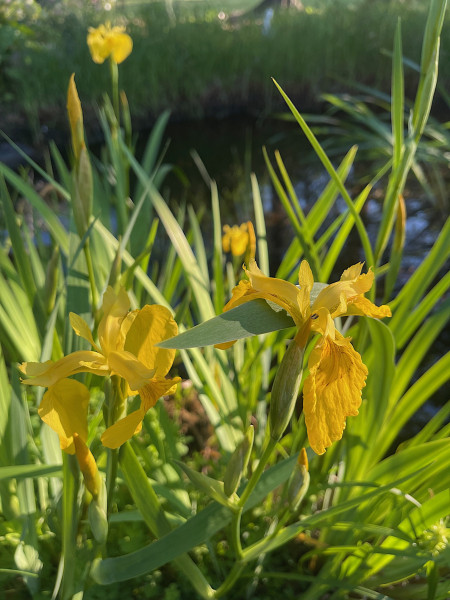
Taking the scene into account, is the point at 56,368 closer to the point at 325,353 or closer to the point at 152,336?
the point at 152,336

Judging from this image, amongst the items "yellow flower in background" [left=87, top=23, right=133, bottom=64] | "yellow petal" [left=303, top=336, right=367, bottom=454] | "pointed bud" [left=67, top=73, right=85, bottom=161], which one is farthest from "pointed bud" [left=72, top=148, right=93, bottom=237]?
"yellow flower in background" [left=87, top=23, right=133, bottom=64]

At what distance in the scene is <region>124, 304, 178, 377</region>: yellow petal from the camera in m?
0.55

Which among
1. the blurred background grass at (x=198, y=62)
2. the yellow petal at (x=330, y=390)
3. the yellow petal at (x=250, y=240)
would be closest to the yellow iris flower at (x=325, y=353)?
the yellow petal at (x=330, y=390)

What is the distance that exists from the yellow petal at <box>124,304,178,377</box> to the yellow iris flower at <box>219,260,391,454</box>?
0.31 ft

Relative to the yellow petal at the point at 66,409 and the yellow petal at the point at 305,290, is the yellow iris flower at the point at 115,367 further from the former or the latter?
the yellow petal at the point at 305,290

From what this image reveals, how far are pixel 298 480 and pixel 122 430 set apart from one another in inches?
9.6

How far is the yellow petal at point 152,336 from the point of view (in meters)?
0.55

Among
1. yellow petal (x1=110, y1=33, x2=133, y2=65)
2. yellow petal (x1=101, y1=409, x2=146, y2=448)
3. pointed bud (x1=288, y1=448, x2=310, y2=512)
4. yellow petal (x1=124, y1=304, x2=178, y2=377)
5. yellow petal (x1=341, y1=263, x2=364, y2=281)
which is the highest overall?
yellow petal (x1=110, y1=33, x2=133, y2=65)

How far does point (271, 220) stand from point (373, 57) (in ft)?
10.1

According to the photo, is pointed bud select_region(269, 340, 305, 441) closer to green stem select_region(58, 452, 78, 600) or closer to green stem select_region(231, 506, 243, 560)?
green stem select_region(231, 506, 243, 560)

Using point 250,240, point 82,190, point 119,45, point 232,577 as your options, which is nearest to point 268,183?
point 119,45

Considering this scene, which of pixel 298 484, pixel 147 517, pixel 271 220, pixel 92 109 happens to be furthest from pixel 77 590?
pixel 92 109

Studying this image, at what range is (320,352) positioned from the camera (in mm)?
468

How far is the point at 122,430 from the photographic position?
1.74 ft
